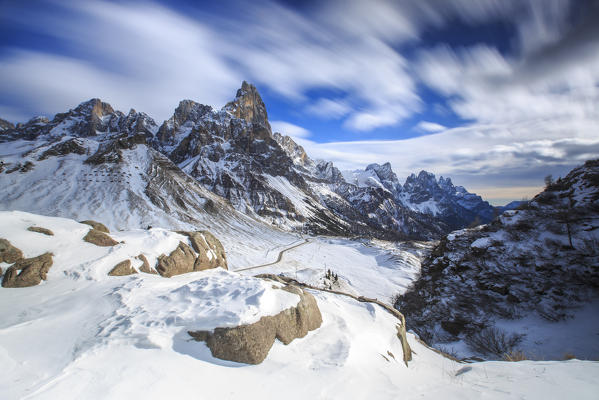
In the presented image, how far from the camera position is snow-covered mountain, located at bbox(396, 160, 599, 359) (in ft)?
50.5

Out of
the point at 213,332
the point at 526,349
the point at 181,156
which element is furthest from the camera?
the point at 181,156

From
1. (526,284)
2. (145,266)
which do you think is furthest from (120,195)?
(526,284)

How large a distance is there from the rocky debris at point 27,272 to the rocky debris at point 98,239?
7.61 feet

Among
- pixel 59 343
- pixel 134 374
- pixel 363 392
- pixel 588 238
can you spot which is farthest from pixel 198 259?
pixel 588 238

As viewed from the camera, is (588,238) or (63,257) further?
(588,238)

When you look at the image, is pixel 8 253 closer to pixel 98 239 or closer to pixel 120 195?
pixel 98 239

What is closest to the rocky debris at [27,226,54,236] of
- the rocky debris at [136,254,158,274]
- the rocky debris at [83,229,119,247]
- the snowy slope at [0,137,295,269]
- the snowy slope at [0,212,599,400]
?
the snowy slope at [0,212,599,400]

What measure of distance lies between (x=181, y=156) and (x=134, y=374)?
617 ft

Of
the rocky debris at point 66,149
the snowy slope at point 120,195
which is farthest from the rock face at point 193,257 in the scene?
the rocky debris at point 66,149

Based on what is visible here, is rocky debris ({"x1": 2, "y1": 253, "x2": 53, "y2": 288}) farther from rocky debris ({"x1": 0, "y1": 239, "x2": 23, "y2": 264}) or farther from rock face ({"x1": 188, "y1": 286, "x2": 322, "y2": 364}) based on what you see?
rock face ({"x1": 188, "y1": 286, "x2": 322, "y2": 364})

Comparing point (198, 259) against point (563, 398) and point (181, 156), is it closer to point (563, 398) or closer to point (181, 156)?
point (563, 398)

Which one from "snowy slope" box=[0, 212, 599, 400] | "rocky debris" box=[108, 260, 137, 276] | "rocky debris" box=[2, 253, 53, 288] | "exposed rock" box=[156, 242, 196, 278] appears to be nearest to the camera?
"snowy slope" box=[0, 212, 599, 400]

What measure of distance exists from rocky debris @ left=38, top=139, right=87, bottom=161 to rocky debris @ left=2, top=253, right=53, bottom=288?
83.4 metres

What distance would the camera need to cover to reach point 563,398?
571 centimetres
